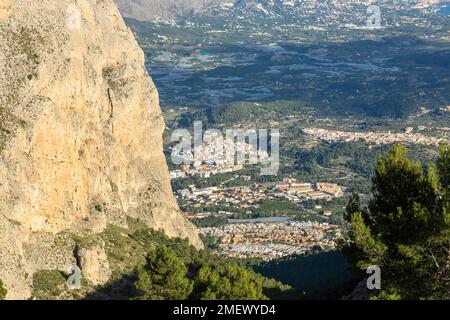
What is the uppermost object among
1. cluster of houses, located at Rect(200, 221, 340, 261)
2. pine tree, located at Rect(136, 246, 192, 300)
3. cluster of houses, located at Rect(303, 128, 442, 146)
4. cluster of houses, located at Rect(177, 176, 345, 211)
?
pine tree, located at Rect(136, 246, 192, 300)

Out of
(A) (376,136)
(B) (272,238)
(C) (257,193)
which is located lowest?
(A) (376,136)

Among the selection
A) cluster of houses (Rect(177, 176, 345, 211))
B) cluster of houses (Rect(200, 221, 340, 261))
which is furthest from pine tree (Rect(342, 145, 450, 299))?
cluster of houses (Rect(177, 176, 345, 211))

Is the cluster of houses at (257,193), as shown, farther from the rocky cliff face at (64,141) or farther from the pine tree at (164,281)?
the pine tree at (164,281)
